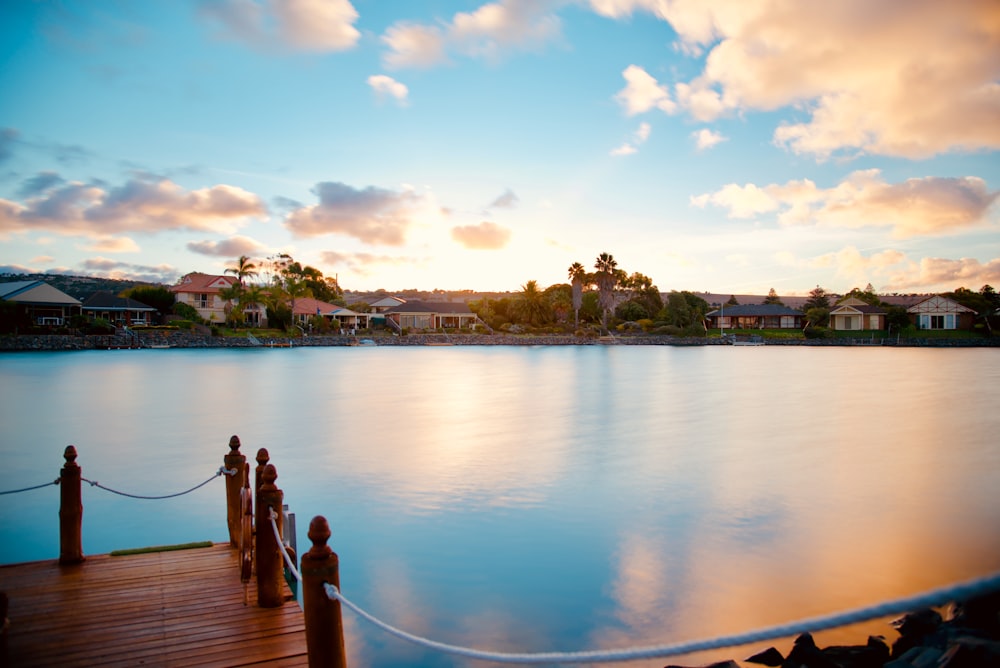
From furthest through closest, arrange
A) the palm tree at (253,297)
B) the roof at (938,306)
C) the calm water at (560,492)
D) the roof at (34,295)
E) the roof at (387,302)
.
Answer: the roof at (387,302)
the roof at (938,306)
the palm tree at (253,297)
the roof at (34,295)
the calm water at (560,492)

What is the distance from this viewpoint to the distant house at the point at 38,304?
6072 centimetres

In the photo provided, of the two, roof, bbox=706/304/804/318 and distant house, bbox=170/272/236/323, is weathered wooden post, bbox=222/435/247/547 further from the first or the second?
roof, bbox=706/304/804/318

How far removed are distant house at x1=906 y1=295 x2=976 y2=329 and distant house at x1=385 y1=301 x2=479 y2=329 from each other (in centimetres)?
6115

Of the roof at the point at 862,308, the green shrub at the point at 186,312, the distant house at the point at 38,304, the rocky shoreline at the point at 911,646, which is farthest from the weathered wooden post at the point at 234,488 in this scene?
the roof at the point at 862,308

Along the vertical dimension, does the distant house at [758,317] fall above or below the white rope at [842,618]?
above

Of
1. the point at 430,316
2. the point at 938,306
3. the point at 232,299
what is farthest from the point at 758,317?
the point at 232,299

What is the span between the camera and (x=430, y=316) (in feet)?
283

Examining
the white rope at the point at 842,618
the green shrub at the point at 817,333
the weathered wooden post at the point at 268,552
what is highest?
the green shrub at the point at 817,333

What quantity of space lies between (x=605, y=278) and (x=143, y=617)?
84.6 m

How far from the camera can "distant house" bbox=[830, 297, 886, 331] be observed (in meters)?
87.7

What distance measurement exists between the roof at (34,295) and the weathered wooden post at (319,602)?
72.2 m

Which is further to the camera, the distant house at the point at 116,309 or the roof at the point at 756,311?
the roof at the point at 756,311

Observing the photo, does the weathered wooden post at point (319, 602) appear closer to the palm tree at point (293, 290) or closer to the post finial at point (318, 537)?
the post finial at point (318, 537)

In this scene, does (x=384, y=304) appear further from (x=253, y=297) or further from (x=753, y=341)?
(x=753, y=341)
